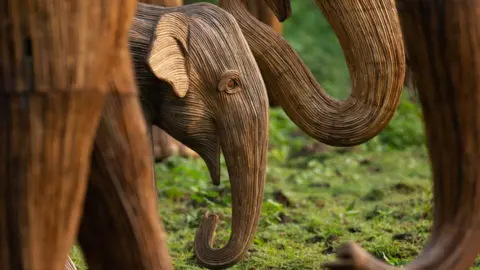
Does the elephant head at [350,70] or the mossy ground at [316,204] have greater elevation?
the elephant head at [350,70]

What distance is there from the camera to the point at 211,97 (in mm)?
3686

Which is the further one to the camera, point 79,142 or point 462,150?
point 462,150

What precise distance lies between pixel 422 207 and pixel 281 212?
27.4 inches

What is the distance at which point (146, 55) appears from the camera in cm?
361

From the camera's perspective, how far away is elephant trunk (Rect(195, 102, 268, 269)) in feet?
11.6

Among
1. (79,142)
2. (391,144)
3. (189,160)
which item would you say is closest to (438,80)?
(79,142)

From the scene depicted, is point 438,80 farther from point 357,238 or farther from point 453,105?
point 357,238

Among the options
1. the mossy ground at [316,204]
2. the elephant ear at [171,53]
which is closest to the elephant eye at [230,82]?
the elephant ear at [171,53]

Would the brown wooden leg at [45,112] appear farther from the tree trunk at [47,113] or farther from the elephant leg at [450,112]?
the elephant leg at [450,112]

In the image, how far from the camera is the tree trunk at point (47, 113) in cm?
177

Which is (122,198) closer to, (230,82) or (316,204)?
(230,82)

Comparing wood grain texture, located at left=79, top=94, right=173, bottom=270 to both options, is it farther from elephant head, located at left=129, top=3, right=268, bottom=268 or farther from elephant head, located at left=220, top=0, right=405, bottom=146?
elephant head, located at left=220, top=0, right=405, bottom=146

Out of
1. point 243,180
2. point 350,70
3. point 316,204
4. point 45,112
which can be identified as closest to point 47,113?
point 45,112

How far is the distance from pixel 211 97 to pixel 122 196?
5.38 feet
